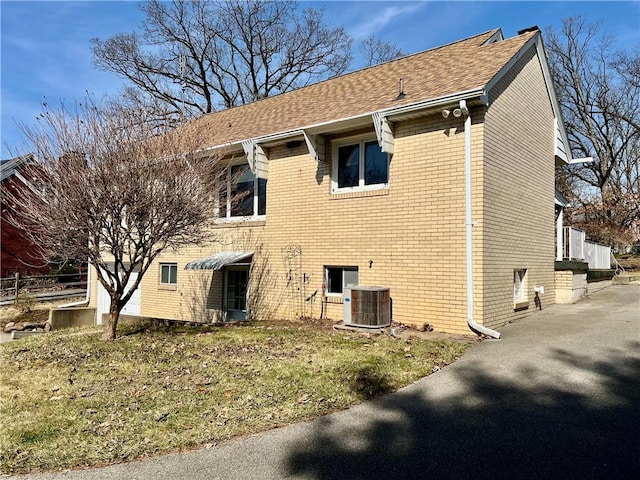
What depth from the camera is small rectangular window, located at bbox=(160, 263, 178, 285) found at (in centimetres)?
1552

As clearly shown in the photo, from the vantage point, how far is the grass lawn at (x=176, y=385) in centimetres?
466

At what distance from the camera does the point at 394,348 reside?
7996 mm

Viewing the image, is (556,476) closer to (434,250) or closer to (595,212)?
(434,250)

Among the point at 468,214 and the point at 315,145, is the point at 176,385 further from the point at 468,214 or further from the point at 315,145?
the point at 315,145

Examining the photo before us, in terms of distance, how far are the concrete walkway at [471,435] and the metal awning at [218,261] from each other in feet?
24.0

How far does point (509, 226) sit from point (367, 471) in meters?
8.02

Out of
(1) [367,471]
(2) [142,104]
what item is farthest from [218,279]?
(1) [367,471]

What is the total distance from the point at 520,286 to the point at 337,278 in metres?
4.45

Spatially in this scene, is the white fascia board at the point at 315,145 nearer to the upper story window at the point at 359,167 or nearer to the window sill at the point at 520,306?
the upper story window at the point at 359,167

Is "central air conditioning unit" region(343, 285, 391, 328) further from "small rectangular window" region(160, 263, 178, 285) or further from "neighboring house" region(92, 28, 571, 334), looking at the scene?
"small rectangular window" region(160, 263, 178, 285)

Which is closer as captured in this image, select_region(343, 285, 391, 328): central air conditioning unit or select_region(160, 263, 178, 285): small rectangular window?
select_region(343, 285, 391, 328): central air conditioning unit

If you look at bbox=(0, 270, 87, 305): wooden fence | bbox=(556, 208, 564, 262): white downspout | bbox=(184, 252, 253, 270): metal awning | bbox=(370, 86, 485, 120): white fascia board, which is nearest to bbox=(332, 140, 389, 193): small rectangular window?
bbox=(370, 86, 485, 120): white fascia board

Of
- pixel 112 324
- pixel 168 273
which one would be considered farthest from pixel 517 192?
pixel 168 273

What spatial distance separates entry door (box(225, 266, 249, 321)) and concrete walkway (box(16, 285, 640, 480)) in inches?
321
